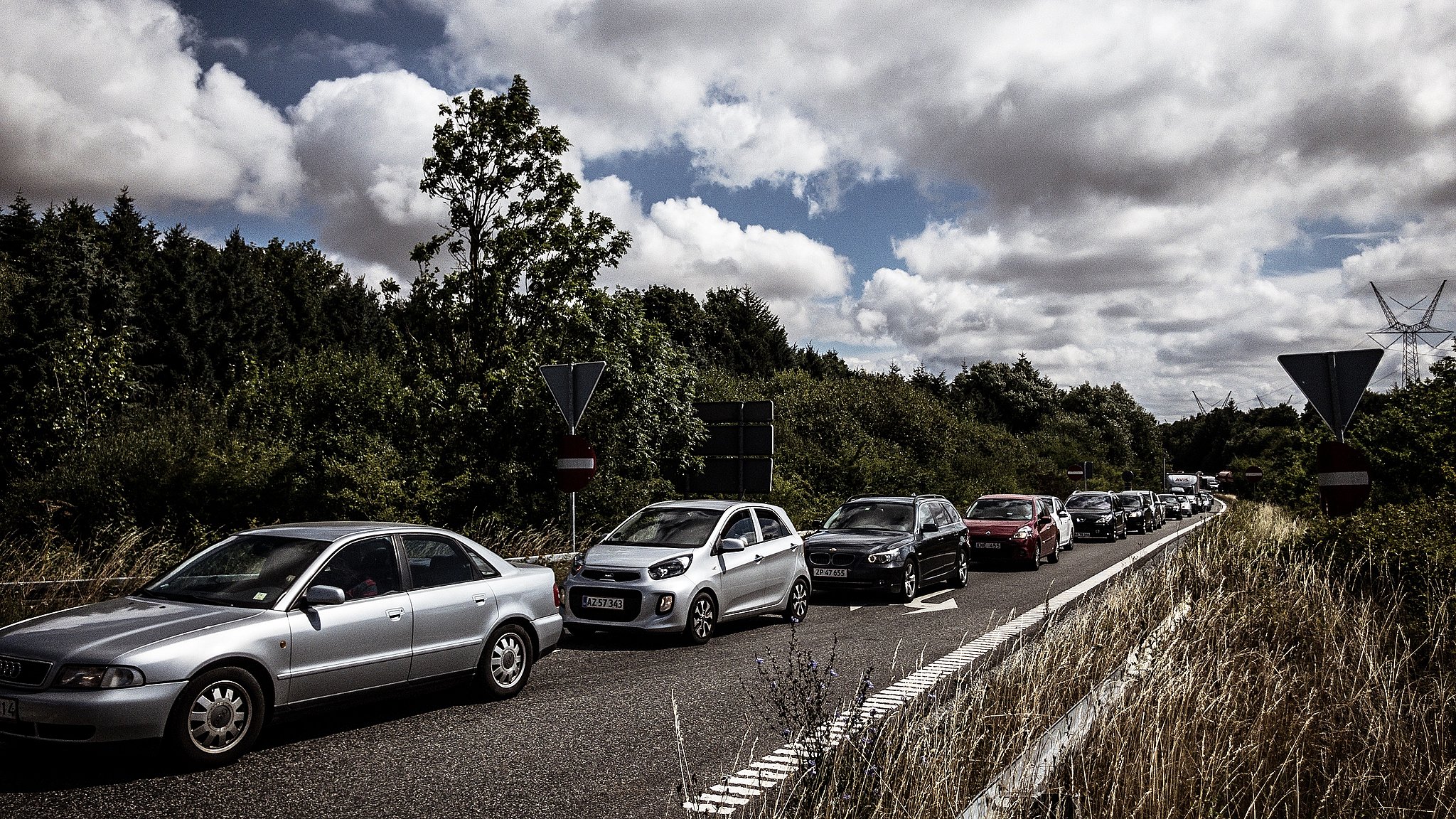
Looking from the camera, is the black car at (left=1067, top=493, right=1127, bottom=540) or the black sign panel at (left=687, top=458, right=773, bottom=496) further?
the black car at (left=1067, top=493, right=1127, bottom=540)

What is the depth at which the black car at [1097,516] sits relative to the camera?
106 feet

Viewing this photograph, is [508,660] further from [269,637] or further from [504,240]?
[504,240]

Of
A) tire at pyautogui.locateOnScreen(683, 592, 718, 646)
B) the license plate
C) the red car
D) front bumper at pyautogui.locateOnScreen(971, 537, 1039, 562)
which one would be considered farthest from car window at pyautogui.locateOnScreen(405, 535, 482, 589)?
front bumper at pyautogui.locateOnScreen(971, 537, 1039, 562)

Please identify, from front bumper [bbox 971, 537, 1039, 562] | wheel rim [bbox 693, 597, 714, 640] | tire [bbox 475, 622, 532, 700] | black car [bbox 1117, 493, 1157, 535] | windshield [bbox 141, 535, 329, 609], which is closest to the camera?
windshield [bbox 141, 535, 329, 609]

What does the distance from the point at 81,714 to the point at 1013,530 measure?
17553 millimetres

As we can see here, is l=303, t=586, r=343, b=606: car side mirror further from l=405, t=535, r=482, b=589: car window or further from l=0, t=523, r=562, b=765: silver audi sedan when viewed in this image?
l=405, t=535, r=482, b=589: car window

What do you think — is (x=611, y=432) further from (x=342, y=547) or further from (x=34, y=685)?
(x=34, y=685)

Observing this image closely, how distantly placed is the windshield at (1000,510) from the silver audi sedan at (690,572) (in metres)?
10.4

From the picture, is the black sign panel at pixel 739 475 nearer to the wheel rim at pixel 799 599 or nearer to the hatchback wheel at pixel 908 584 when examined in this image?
the hatchback wheel at pixel 908 584

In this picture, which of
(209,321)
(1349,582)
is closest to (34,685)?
(1349,582)

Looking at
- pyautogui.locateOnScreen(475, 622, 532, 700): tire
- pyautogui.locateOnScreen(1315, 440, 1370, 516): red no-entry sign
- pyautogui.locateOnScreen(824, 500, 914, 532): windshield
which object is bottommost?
pyautogui.locateOnScreen(475, 622, 532, 700): tire

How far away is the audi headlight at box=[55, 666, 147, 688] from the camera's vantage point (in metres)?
5.27

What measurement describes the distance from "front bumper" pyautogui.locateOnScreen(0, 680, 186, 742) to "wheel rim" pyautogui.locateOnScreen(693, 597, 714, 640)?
5884 mm

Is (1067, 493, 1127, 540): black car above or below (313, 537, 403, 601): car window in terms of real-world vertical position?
below
